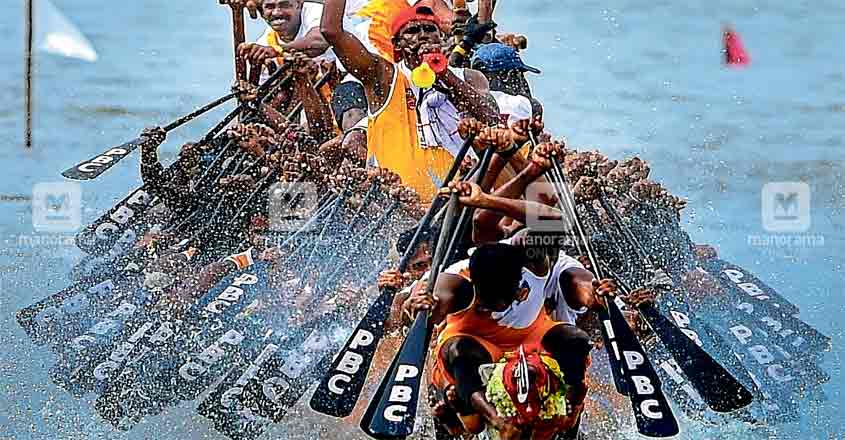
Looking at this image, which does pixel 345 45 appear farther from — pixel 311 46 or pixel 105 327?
pixel 105 327

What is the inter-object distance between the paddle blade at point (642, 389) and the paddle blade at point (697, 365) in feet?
0.35

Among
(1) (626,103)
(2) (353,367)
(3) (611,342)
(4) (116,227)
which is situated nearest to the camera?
(3) (611,342)

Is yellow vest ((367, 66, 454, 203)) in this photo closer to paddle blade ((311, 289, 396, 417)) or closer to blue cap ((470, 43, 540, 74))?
blue cap ((470, 43, 540, 74))

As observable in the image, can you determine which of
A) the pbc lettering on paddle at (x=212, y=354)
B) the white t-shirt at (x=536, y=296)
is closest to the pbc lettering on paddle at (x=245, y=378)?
the pbc lettering on paddle at (x=212, y=354)

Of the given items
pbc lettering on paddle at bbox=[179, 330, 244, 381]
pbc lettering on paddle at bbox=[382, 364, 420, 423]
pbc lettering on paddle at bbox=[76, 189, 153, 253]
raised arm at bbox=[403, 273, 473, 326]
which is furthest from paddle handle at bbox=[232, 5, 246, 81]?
pbc lettering on paddle at bbox=[382, 364, 420, 423]

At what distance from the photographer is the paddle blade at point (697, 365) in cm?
455

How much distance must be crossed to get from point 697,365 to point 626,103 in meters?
4.84

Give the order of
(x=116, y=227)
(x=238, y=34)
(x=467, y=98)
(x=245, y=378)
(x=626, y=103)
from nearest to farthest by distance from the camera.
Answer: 1. (x=467, y=98)
2. (x=245, y=378)
3. (x=116, y=227)
4. (x=238, y=34)
5. (x=626, y=103)

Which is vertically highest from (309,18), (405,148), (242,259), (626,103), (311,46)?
(309,18)

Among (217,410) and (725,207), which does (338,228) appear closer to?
(217,410)

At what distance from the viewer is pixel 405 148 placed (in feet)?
17.6

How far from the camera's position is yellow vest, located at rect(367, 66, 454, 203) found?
17.5 feet

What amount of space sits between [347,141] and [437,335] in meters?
1.13

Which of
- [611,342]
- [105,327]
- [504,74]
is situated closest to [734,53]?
[504,74]
